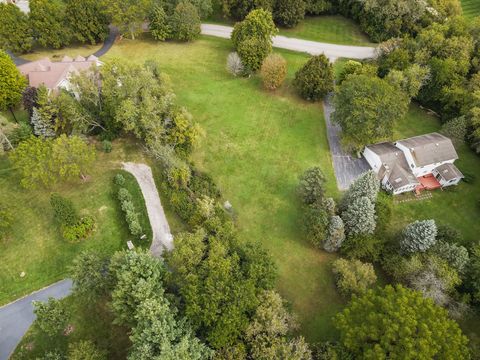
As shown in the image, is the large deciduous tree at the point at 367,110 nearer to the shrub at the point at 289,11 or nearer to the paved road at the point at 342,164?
the paved road at the point at 342,164

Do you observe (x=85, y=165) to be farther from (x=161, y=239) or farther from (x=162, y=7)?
(x=162, y=7)

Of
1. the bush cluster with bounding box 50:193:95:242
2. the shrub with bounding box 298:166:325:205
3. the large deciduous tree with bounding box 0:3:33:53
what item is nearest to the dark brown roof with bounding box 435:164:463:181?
the shrub with bounding box 298:166:325:205

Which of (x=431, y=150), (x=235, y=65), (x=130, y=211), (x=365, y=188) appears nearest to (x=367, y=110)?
(x=431, y=150)

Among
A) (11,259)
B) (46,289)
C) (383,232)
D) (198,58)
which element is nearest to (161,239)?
(46,289)

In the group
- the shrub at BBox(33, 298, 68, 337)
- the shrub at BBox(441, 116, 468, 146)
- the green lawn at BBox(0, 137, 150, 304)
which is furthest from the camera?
the shrub at BBox(441, 116, 468, 146)

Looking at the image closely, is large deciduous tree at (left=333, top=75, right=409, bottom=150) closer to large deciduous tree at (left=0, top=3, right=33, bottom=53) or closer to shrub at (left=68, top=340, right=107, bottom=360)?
shrub at (left=68, top=340, right=107, bottom=360)
